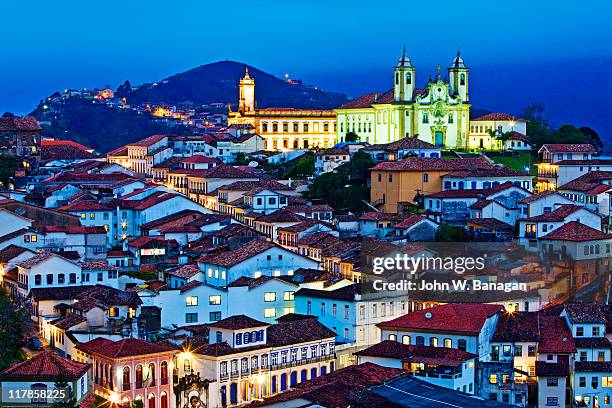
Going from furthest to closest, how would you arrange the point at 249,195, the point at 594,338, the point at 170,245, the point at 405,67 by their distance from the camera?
the point at 405,67 < the point at 249,195 < the point at 170,245 < the point at 594,338

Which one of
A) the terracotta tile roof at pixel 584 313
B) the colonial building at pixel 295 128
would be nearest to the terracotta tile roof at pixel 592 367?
the terracotta tile roof at pixel 584 313

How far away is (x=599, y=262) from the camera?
33969 mm

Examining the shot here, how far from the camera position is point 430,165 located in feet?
139

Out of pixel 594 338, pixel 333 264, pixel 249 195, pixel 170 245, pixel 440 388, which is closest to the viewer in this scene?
pixel 440 388

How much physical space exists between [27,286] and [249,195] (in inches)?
521

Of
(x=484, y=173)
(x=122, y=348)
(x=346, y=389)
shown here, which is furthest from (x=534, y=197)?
(x=346, y=389)

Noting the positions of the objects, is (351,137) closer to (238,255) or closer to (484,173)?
(484,173)

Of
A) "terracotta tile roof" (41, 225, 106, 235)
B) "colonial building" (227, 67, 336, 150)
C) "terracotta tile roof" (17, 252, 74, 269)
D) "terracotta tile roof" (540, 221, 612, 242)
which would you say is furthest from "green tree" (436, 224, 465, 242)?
"colonial building" (227, 67, 336, 150)

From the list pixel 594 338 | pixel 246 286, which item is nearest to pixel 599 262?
pixel 594 338

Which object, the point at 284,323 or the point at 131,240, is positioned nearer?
Result: the point at 284,323

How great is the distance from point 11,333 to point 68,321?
1563mm

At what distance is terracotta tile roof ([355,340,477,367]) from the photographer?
2470 cm

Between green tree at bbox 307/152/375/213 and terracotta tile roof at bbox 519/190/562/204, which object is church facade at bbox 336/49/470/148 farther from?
terracotta tile roof at bbox 519/190/562/204

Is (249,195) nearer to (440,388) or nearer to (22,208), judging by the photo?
(22,208)
